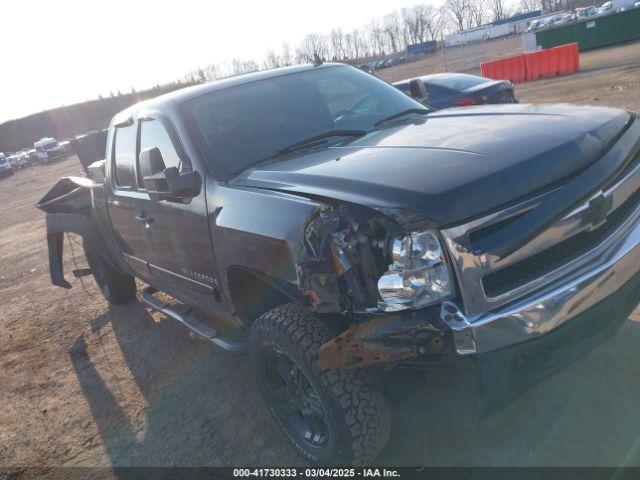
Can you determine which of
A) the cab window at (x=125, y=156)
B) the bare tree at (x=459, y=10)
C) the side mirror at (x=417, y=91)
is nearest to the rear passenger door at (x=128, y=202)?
the cab window at (x=125, y=156)

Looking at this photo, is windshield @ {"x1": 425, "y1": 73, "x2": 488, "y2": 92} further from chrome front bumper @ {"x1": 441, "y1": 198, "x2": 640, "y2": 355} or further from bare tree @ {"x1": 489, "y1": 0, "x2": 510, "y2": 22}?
bare tree @ {"x1": 489, "y1": 0, "x2": 510, "y2": 22}

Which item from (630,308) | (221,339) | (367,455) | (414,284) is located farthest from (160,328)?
(630,308)

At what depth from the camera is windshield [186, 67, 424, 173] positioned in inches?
132

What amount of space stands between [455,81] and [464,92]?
0.54 m

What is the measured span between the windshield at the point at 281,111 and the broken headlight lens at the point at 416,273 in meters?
1.40

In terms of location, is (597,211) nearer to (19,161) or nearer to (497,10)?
(19,161)

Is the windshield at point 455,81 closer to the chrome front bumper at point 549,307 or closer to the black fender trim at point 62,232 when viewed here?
the black fender trim at point 62,232

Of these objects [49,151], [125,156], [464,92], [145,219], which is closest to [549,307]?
[145,219]

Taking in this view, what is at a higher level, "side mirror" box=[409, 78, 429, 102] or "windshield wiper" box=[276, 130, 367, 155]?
"windshield wiper" box=[276, 130, 367, 155]

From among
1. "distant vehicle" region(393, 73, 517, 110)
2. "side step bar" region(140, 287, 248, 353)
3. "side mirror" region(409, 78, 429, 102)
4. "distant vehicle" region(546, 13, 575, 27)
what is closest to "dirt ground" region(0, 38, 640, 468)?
"side step bar" region(140, 287, 248, 353)

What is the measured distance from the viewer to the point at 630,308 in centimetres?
256

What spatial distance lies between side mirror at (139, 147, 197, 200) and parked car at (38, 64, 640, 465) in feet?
Result: 0.04

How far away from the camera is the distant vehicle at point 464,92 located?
957 cm

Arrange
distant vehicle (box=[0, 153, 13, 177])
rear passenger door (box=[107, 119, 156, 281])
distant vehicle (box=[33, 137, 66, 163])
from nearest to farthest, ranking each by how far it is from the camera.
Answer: rear passenger door (box=[107, 119, 156, 281]), distant vehicle (box=[0, 153, 13, 177]), distant vehicle (box=[33, 137, 66, 163])
